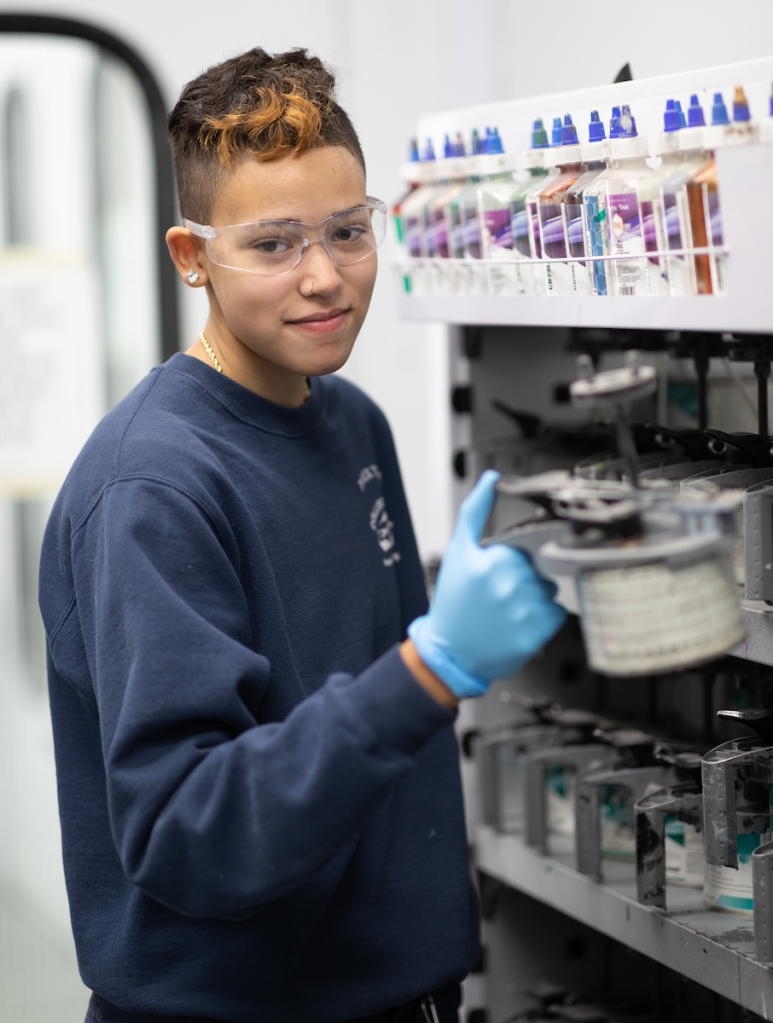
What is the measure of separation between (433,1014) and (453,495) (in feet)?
2.68

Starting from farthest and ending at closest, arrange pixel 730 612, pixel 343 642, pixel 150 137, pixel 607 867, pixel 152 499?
1. pixel 150 137
2. pixel 607 867
3. pixel 343 642
4. pixel 152 499
5. pixel 730 612

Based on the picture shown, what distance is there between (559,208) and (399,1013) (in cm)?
97

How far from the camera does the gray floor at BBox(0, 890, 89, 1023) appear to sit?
9.35 feet

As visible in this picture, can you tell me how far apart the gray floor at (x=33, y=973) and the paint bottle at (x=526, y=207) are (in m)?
2.26

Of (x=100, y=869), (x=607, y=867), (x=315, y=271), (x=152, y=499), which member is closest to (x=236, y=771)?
(x=152, y=499)

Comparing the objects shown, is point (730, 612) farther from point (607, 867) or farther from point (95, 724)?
point (607, 867)

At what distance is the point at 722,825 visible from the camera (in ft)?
4.20

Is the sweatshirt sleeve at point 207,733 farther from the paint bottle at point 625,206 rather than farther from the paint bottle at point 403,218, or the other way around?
the paint bottle at point 403,218

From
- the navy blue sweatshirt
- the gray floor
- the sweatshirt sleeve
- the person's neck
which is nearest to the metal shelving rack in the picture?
the navy blue sweatshirt

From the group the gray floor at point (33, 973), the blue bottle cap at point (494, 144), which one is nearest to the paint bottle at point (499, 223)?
the blue bottle cap at point (494, 144)

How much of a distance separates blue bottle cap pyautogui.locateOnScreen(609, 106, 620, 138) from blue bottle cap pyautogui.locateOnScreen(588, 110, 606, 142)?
0.05 ft

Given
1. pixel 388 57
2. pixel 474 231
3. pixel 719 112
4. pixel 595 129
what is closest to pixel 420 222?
pixel 474 231

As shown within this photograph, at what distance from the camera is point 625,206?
1.20 meters

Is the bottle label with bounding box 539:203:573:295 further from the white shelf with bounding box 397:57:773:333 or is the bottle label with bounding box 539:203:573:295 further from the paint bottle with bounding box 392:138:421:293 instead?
the paint bottle with bounding box 392:138:421:293
